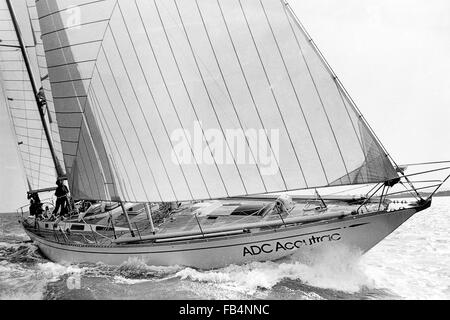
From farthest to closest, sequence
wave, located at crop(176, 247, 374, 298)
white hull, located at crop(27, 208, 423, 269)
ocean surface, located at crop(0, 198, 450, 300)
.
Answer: white hull, located at crop(27, 208, 423, 269) < wave, located at crop(176, 247, 374, 298) < ocean surface, located at crop(0, 198, 450, 300)

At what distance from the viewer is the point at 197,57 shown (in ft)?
32.0

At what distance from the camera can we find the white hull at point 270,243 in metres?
9.88

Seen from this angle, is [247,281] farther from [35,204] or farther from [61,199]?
[35,204]

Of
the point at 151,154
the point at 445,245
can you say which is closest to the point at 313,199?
the point at 151,154

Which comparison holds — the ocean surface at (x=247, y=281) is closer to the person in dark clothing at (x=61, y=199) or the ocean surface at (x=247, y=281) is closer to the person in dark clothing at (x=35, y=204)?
the person in dark clothing at (x=61, y=199)

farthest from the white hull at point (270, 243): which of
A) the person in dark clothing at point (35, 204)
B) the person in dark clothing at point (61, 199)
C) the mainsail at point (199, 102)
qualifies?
the person in dark clothing at point (35, 204)

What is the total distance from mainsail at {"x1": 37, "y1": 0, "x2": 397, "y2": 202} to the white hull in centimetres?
132

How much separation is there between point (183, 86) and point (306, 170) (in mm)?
3813

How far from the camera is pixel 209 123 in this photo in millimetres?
9844

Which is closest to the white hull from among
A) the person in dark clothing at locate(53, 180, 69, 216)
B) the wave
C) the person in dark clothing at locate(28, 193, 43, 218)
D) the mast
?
the wave

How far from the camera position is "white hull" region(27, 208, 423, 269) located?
389 inches

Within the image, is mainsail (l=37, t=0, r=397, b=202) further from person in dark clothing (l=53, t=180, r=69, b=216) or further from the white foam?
person in dark clothing (l=53, t=180, r=69, b=216)

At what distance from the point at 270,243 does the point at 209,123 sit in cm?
355
